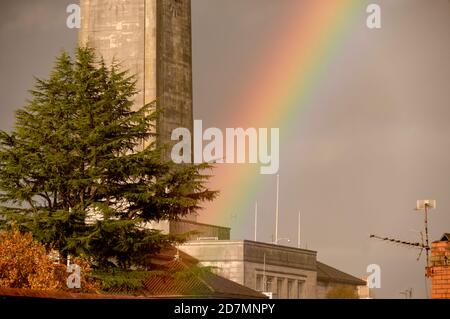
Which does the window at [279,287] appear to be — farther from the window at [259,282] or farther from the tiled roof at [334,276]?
the tiled roof at [334,276]

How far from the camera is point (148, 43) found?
115000 mm

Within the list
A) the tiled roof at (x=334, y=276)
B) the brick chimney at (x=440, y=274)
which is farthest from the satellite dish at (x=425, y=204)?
the tiled roof at (x=334, y=276)

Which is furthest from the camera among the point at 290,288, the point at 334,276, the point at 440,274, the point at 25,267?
the point at 334,276

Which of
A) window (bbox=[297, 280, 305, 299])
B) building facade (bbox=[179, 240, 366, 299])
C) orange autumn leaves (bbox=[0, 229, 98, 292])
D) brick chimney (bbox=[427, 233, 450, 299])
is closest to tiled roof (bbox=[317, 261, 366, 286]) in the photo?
building facade (bbox=[179, 240, 366, 299])

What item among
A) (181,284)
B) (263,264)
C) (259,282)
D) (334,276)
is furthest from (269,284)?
(181,284)

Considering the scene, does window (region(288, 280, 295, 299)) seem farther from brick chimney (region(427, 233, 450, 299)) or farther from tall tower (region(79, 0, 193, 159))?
brick chimney (region(427, 233, 450, 299))

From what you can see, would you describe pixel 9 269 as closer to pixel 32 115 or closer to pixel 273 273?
A: pixel 32 115

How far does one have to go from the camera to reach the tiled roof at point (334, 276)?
143 metres

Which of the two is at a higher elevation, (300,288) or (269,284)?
(269,284)

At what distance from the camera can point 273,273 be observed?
A: 412ft

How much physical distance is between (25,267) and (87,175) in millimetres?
11907

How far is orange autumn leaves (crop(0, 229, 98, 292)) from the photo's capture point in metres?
51.9

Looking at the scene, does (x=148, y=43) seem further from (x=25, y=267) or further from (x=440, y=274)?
(x=440, y=274)

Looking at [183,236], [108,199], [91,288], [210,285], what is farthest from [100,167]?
[210,285]
